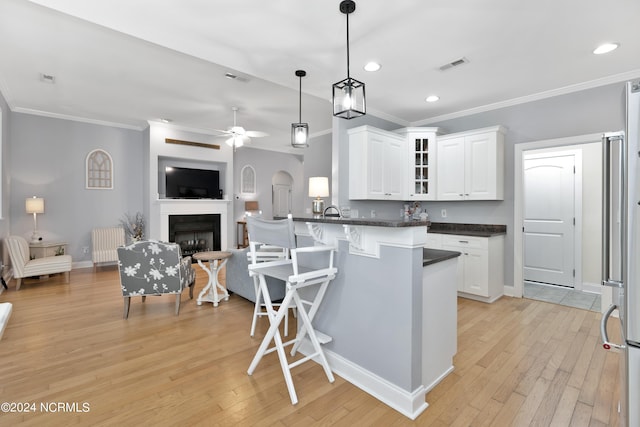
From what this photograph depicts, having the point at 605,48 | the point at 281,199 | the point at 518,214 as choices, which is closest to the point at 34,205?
the point at 281,199

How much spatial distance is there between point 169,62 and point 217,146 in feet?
11.5

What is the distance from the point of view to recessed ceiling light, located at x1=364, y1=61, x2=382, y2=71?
3.10 meters

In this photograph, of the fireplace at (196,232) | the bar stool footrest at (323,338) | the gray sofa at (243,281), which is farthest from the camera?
the fireplace at (196,232)

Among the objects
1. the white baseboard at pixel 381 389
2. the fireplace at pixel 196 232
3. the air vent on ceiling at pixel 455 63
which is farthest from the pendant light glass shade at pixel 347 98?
the fireplace at pixel 196 232

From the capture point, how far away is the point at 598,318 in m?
→ 3.36

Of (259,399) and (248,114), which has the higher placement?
(248,114)

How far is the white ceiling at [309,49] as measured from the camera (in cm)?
227

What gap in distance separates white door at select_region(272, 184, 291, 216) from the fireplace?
2.23m

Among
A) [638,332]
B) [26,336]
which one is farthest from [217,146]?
[638,332]

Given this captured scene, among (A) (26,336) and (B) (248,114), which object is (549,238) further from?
(A) (26,336)

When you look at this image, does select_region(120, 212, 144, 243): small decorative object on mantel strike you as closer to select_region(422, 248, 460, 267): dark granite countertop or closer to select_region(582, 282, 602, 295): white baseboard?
select_region(422, 248, 460, 267): dark granite countertop

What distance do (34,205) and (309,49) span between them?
5275 millimetres

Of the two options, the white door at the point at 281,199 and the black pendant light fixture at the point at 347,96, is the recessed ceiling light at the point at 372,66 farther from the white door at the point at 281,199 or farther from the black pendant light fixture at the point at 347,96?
the white door at the point at 281,199

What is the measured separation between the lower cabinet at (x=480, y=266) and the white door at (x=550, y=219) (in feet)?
3.88
